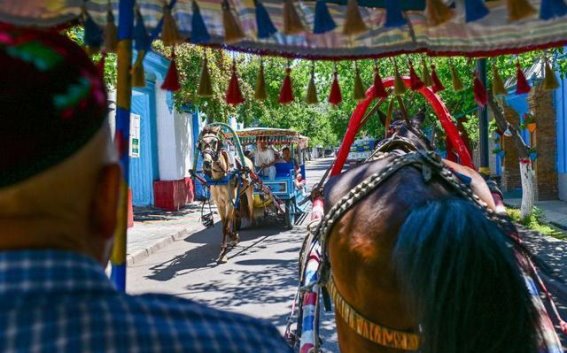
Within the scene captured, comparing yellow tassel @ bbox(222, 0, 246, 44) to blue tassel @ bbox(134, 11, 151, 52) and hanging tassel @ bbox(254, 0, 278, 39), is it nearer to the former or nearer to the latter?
hanging tassel @ bbox(254, 0, 278, 39)

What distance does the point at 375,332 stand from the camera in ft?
7.39

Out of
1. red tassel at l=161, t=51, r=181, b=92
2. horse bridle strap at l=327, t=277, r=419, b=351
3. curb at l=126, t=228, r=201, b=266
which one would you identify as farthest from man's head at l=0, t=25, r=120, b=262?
curb at l=126, t=228, r=201, b=266

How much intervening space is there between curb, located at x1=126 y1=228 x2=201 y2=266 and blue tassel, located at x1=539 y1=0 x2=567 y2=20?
755cm

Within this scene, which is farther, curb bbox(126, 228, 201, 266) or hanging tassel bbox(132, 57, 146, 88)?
curb bbox(126, 228, 201, 266)

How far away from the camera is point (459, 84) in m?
3.41

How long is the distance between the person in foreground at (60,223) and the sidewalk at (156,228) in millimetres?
8126

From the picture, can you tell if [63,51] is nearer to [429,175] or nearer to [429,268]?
[429,268]

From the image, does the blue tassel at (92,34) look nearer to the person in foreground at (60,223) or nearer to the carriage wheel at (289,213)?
the person in foreground at (60,223)

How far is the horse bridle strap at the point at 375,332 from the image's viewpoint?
2154 millimetres

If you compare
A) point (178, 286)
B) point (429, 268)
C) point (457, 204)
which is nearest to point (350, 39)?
point (457, 204)

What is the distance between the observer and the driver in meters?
12.0

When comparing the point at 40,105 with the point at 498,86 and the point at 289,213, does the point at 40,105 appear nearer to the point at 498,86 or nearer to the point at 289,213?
the point at 498,86

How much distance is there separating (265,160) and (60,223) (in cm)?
1154

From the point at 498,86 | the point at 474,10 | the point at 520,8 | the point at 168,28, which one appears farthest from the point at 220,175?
the point at 520,8
